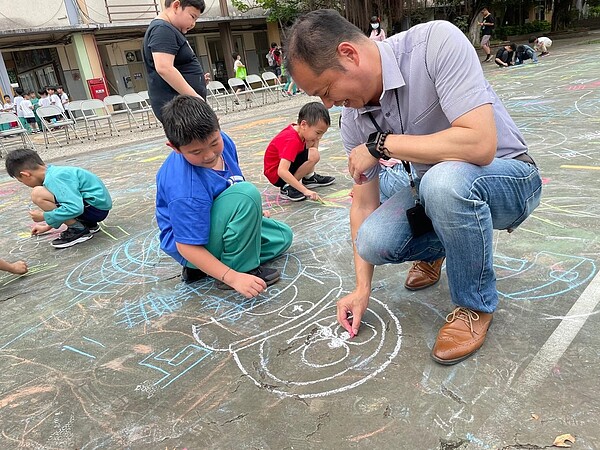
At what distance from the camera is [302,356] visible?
1.60 m

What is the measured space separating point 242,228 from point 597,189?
81.7 inches

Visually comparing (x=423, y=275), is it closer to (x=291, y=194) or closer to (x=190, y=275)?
(x=190, y=275)

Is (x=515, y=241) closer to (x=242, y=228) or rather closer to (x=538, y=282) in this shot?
(x=538, y=282)

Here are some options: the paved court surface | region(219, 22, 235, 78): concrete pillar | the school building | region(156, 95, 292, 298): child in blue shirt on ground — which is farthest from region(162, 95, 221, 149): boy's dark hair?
region(219, 22, 235, 78): concrete pillar

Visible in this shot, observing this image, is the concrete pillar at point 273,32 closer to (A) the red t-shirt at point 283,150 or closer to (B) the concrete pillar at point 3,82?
(B) the concrete pillar at point 3,82

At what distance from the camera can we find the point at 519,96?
641 cm

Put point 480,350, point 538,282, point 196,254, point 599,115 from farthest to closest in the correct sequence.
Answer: point 599,115
point 196,254
point 538,282
point 480,350

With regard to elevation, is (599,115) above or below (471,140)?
below

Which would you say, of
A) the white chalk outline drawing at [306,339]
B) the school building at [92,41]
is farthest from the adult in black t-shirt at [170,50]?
the school building at [92,41]

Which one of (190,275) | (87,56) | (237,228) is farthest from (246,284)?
(87,56)

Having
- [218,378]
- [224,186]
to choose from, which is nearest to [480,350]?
[218,378]

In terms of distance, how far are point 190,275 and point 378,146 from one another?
4.23 ft

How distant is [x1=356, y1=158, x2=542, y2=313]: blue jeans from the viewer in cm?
136

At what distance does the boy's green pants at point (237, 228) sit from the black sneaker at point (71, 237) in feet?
4.51
